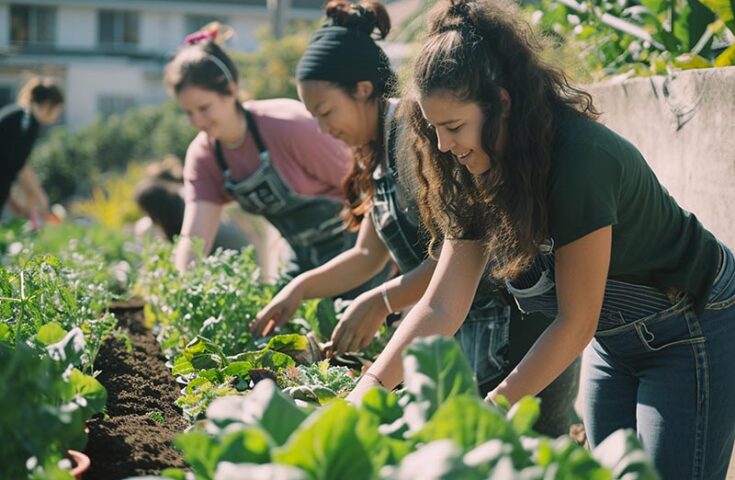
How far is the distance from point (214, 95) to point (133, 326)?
105 cm

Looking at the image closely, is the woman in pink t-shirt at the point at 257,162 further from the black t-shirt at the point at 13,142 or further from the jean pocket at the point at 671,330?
the black t-shirt at the point at 13,142

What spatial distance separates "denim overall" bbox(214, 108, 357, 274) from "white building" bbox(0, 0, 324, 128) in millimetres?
33815

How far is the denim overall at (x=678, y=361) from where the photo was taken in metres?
2.54

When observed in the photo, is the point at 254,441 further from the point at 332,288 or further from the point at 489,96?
the point at 332,288

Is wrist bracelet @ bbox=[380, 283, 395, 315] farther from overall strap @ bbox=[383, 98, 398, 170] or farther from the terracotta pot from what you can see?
the terracotta pot

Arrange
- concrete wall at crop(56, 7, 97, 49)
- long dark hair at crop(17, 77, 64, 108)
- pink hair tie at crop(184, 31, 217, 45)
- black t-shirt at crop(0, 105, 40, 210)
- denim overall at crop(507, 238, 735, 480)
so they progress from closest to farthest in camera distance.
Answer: denim overall at crop(507, 238, 735, 480) → pink hair tie at crop(184, 31, 217, 45) → black t-shirt at crop(0, 105, 40, 210) → long dark hair at crop(17, 77, 64, 108) → concrete wall at crop(56, 7, 97, 49)

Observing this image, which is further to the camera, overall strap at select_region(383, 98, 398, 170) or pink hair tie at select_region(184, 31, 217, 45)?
pink hair tie at select_region(184, 31, 217, 45)

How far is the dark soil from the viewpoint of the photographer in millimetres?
2203

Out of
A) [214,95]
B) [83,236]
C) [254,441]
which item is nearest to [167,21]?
[83,236]

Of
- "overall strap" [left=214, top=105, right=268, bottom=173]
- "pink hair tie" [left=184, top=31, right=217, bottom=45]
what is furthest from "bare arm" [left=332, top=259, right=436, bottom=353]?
"pink hair tie" [left=184, top=31, right=217, bottom=45]

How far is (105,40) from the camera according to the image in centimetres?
4091

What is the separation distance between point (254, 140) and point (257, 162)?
9 cm

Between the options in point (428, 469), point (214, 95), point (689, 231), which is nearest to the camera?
point (428, 469)

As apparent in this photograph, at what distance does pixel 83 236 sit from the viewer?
8.48 metres
